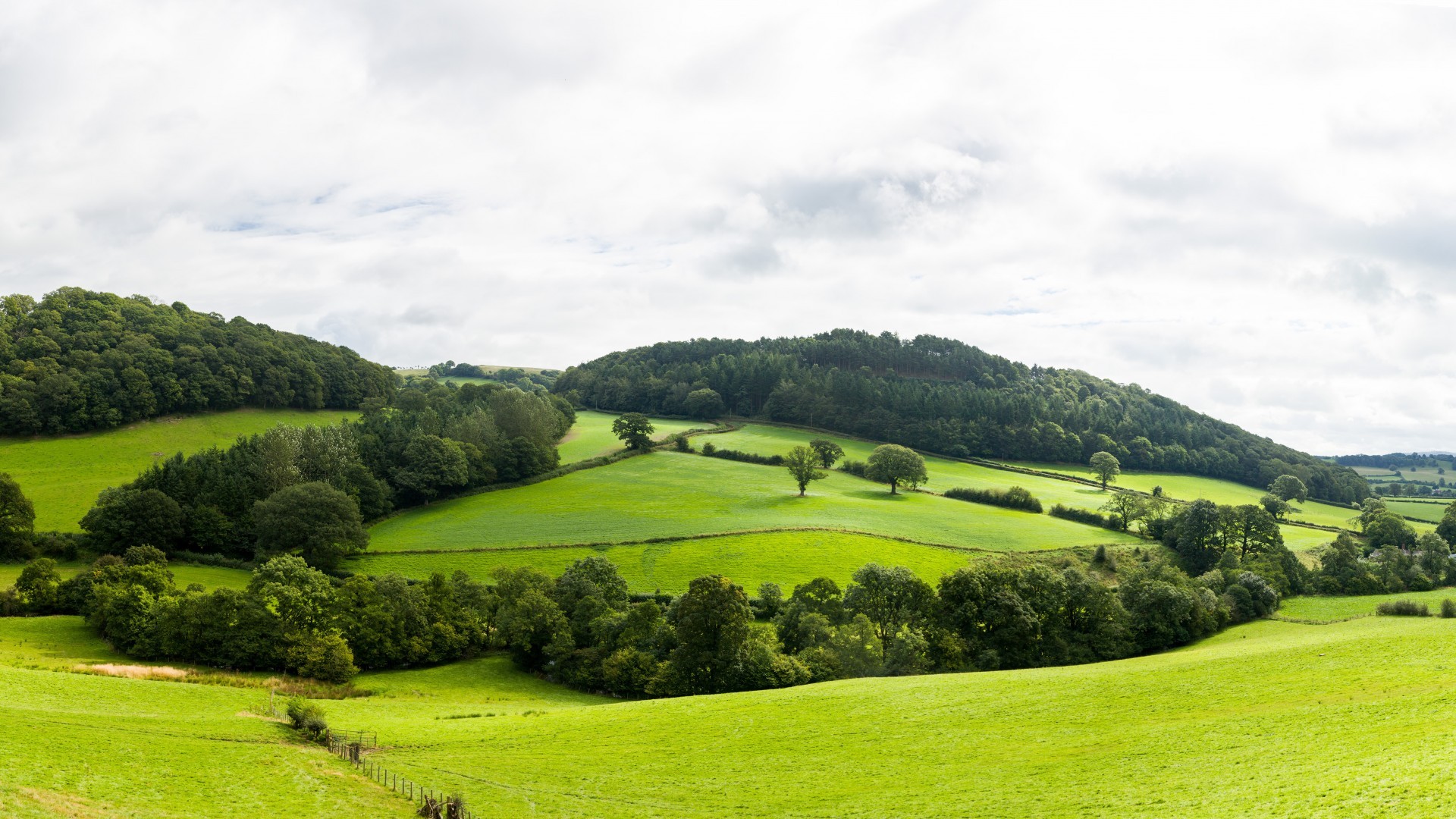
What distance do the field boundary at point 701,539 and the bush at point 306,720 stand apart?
49.1 metres

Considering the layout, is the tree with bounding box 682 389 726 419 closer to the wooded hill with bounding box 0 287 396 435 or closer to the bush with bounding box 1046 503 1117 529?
the wooded hill with bounding box 0 287 396 435

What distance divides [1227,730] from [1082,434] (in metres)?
150

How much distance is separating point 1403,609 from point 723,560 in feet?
211

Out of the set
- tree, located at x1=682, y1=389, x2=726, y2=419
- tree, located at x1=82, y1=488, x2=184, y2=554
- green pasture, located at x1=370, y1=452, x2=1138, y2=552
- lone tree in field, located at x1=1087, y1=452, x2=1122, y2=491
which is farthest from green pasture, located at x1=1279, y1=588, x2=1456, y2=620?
tree, located at x1=682, y1=389, x2=726, y2=419

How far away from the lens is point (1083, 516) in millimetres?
113562

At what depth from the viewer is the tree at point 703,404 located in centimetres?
18750

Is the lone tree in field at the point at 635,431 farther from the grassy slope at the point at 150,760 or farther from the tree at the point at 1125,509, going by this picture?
the grassy slope at the point at 150,760

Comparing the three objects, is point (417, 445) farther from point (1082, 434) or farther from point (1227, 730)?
point (1082, 434)

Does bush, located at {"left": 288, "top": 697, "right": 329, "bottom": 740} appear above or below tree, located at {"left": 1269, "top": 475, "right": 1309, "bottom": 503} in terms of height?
below

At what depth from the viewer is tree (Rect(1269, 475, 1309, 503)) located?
14138cm

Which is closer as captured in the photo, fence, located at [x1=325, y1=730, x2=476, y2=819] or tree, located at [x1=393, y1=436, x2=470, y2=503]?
fence, located at [x1=325, y1=730, x2=476, y2=819]

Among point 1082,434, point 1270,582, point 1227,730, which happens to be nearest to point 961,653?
point 1227,730

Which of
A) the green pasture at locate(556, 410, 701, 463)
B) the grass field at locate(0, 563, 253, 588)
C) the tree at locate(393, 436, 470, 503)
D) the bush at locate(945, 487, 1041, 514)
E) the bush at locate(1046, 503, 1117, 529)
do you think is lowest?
the grass field at locate(0, 563, 253, 588)

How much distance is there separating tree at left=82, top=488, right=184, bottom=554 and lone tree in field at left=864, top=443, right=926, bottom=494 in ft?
326
